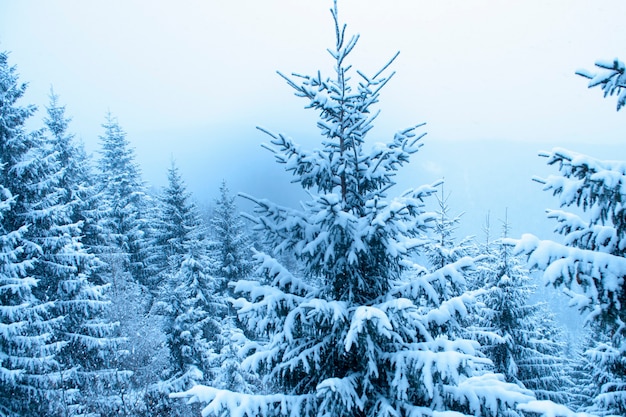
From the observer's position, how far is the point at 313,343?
570 cm

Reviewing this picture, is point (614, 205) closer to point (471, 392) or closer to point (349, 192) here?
point (471, 392)

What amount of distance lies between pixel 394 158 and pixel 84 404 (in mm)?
13652

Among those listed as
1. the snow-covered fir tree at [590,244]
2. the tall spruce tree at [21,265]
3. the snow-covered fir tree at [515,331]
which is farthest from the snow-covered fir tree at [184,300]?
the snow-covered fir tree at [590,244]

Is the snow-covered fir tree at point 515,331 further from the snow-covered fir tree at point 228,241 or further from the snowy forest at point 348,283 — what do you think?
the snow-covered fir tree at point 228,241

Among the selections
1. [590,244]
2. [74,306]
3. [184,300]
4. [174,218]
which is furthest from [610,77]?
[174,218]

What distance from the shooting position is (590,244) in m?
4.01

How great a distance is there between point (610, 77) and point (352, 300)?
4.26m

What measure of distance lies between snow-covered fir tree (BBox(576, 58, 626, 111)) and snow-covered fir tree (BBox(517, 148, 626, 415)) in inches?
26.8

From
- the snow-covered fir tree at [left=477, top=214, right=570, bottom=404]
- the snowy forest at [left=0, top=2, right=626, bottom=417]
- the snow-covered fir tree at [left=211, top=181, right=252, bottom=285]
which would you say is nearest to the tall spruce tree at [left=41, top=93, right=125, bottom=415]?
the snowy forest at [left=0, top=2, right=626, bottom=417]

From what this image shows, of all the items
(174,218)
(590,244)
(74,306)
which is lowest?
(74,306)

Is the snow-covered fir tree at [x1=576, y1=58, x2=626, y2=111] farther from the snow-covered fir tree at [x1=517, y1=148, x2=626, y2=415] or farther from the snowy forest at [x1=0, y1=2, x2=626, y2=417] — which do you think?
the snow-covered fir tree at [x1=517, y1=148, x2=626, y2=415]

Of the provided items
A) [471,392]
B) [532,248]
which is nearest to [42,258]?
[471,392]

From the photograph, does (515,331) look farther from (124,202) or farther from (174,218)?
(124,202)

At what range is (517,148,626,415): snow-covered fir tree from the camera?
133 inches
